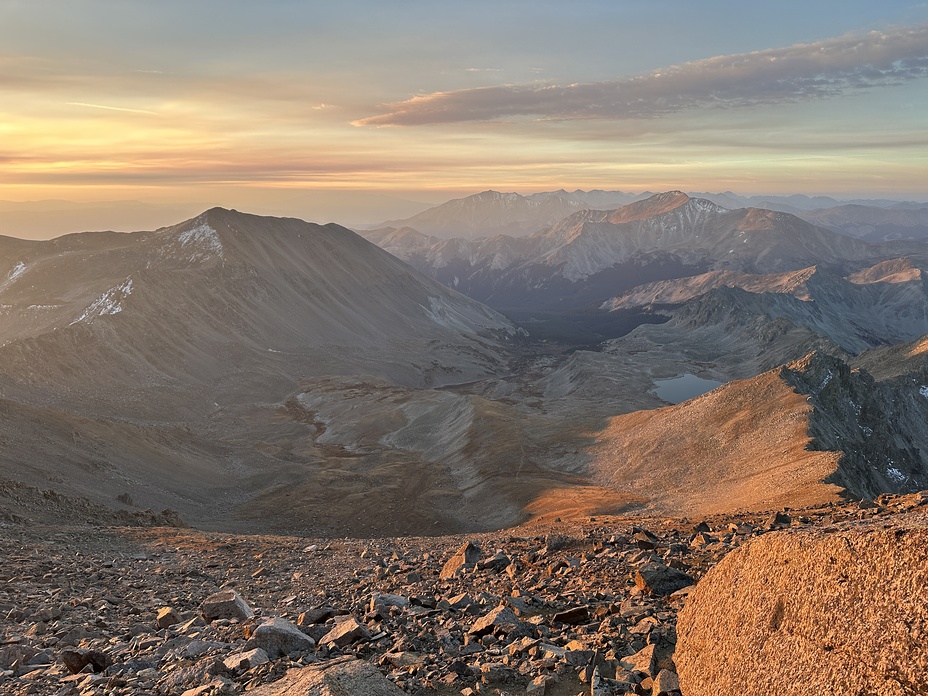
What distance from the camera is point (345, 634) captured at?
12.2 meters

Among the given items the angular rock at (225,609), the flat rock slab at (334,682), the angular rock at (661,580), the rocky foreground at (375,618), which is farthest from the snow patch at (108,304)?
the flat rock slab at (334,682)

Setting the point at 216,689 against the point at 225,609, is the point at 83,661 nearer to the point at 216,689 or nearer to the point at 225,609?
the point at 225,609

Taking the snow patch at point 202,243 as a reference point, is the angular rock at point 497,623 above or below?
below

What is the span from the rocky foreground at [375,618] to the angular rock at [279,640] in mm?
23

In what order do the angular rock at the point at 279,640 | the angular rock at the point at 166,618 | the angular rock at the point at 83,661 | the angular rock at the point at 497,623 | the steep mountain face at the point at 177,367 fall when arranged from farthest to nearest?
the steep mountain face at the point at 177,367
the angular rock at the point at 166,618
the angular rock at the point at 497,623
the angular rock at the point at 83,661
the angular rock at the point at 279,640

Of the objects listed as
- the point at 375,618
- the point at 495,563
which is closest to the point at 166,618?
the point at 375,618

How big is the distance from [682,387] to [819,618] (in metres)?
153

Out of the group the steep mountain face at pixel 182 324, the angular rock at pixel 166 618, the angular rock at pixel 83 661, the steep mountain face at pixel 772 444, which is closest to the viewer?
the angular rock at pixel 83 661

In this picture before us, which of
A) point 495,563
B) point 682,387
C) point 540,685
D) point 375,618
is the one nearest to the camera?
point 540,685

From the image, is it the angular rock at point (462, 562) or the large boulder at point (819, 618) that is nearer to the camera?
the large boulder at point (819, 618)

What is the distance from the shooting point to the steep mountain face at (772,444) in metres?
48.1

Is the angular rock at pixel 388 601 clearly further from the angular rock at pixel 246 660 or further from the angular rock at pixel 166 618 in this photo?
the angular rock at pixel 166 618

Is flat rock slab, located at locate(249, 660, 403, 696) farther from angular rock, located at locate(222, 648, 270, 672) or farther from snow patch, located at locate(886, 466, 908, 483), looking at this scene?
snow patch, located at locate(886, 466, 908, 483)

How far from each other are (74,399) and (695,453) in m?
89.2
